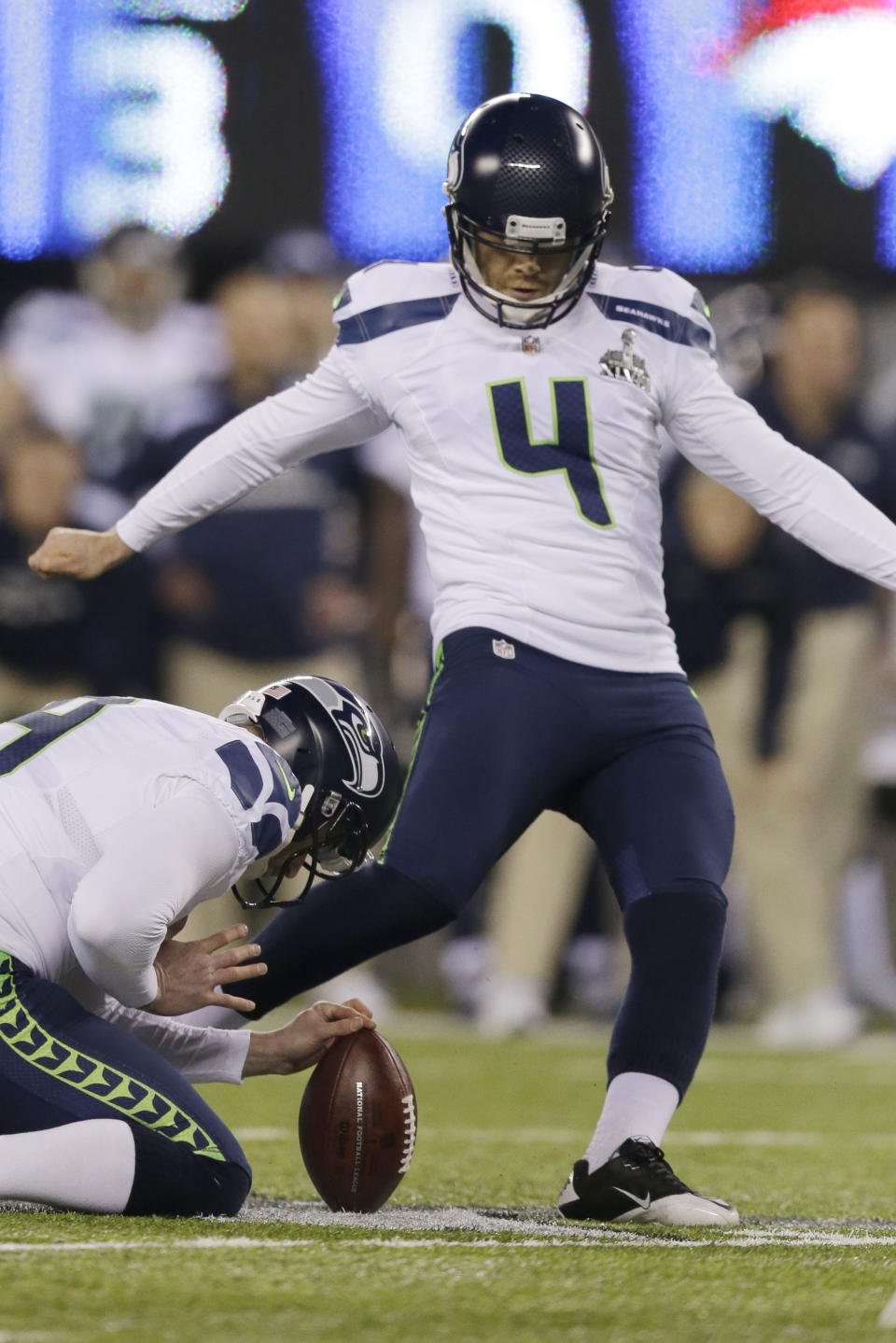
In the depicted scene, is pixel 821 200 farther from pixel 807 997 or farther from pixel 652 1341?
pixel 652 1341

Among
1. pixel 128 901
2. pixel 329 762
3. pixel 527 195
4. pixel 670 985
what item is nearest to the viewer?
pixel 128 901

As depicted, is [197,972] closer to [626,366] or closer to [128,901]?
[128,901]

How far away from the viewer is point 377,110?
8.70 metres

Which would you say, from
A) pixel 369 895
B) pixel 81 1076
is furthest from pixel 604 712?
pixel 81 1076

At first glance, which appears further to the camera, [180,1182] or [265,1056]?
[265,1056]

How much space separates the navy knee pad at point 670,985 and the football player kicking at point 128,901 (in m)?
0.53

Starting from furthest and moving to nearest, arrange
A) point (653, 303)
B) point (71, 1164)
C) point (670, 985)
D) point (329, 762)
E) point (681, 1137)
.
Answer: point (681, 1137) → point (653, 303) → point (670, 985) → point (329, 762) → point (71, 1164)

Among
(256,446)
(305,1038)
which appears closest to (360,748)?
(305,1038)

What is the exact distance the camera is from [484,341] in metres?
3.73

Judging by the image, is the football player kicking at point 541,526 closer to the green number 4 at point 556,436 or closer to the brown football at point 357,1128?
the green number 4 at point 556,436

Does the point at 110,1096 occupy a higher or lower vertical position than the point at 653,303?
lower

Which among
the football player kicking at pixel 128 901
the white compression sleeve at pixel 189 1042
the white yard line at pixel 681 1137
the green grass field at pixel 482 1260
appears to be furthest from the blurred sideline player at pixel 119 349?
the football player kicking at pixel 128 901

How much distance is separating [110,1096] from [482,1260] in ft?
2.13

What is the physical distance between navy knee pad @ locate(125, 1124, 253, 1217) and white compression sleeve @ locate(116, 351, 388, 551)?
1213mm
